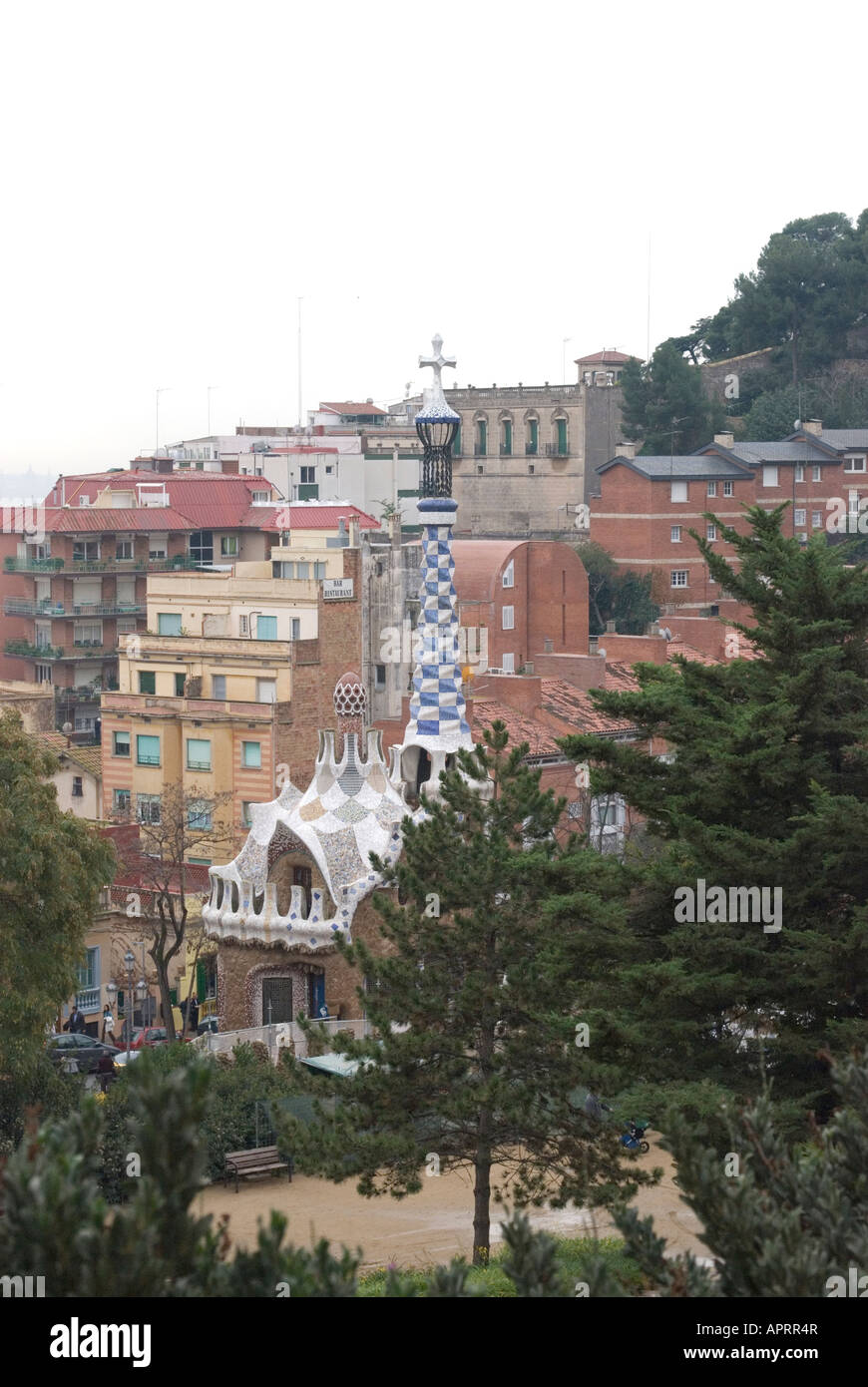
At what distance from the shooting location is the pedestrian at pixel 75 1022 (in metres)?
38.2

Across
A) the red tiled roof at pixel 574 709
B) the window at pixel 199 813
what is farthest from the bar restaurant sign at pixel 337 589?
the window at pixel 199 813

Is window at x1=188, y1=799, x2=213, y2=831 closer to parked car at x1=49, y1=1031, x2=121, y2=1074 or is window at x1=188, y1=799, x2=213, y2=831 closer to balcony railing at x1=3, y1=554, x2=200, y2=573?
parked car at x1=49, y1=1031, x2=121, y2=1074

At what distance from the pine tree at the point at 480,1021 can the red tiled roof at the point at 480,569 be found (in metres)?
38.8

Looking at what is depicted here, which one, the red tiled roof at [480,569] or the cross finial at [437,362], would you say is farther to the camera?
the red tiled roof at [480,569]

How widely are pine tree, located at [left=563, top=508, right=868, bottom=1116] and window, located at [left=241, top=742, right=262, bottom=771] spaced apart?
25794mm

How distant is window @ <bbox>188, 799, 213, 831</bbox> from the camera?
47750 mm

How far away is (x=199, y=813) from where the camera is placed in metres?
47.2

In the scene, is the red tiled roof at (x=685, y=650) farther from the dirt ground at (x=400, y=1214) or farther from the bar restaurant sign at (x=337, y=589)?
the dirt ground at (x=400, y=1214)

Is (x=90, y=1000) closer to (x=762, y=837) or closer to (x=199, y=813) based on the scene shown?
(x=199, y=813)

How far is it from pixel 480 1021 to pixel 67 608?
48.1 meters

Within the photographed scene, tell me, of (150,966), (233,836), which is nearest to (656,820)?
(150,966)

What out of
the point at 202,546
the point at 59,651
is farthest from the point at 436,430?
the point at 202,546

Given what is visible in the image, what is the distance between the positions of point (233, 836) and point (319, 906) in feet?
44.8

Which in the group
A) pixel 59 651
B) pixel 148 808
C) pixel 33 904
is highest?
pixel 59 651
